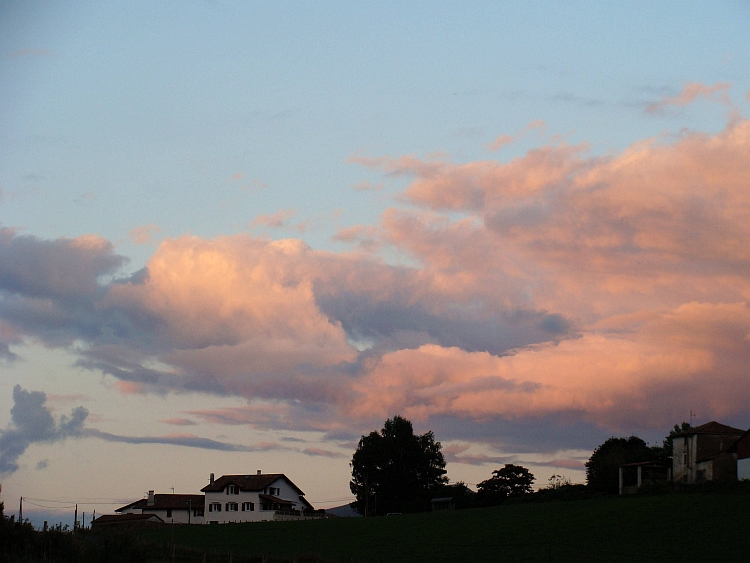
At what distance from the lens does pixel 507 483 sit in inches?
4397

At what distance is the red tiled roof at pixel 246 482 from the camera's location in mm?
115062

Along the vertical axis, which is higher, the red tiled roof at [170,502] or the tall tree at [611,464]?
the tall tree at [611,464]

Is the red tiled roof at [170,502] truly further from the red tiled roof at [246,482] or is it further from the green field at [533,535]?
the green field at [533,535]

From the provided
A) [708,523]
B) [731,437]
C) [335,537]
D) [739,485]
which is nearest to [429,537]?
[335,537]

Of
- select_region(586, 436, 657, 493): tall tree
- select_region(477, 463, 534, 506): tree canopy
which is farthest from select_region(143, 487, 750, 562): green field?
select_region(477, 463, 534, 506): tree canopy

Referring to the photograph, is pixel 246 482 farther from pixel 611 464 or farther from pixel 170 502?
pixel 611 464

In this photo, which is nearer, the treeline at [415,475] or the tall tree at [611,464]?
the tall tree at [611,464]

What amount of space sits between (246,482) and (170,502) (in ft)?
36.9

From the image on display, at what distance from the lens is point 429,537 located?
208 feet

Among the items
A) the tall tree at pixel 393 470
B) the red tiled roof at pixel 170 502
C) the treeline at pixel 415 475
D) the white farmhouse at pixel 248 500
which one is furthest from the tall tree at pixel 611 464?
the red tiled roof at pixel 170 502

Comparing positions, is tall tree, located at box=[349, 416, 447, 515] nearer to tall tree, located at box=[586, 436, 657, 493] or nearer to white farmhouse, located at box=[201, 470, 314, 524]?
white farmhouse, located at box=[201, 470, 314, 524]

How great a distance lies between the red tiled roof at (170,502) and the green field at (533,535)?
3831 centimetres

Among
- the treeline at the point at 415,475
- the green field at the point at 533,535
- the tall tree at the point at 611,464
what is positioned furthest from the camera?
the treeline at the point at 415,475

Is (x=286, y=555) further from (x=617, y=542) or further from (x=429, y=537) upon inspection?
(x=617, y=542)
